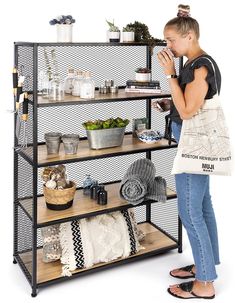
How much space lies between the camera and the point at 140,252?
13.0 ft

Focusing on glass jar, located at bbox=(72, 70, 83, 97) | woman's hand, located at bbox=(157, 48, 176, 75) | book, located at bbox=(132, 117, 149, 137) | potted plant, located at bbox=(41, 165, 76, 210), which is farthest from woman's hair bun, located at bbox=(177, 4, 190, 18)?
potted plant, located at bbox=(41, 165, 76, 210)

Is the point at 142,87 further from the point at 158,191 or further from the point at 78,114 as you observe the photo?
the point at 158,191

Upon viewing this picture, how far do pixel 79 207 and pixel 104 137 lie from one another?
1.69 ft

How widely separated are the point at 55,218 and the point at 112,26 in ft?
4.48

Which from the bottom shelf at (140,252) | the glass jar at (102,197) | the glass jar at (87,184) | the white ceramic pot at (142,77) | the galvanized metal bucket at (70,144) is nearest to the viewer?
the galvanized metal bucket at (70,144)

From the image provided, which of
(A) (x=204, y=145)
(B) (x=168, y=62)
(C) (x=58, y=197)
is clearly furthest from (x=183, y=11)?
(C) (x=58, y=197)

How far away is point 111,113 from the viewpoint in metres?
4.12

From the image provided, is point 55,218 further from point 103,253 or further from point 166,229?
point 166,229

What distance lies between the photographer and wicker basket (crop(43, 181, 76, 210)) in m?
3.53

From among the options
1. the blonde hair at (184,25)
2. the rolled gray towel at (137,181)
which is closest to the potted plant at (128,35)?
the blonde hair at (184,25)

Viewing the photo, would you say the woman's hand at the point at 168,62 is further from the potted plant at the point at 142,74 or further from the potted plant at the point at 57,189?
the potted plant at the point at 57,189

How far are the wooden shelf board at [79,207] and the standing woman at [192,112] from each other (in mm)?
558

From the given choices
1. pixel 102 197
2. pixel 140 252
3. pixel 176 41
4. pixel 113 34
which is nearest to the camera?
pixel 176 41

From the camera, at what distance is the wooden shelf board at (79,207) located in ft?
11.4
